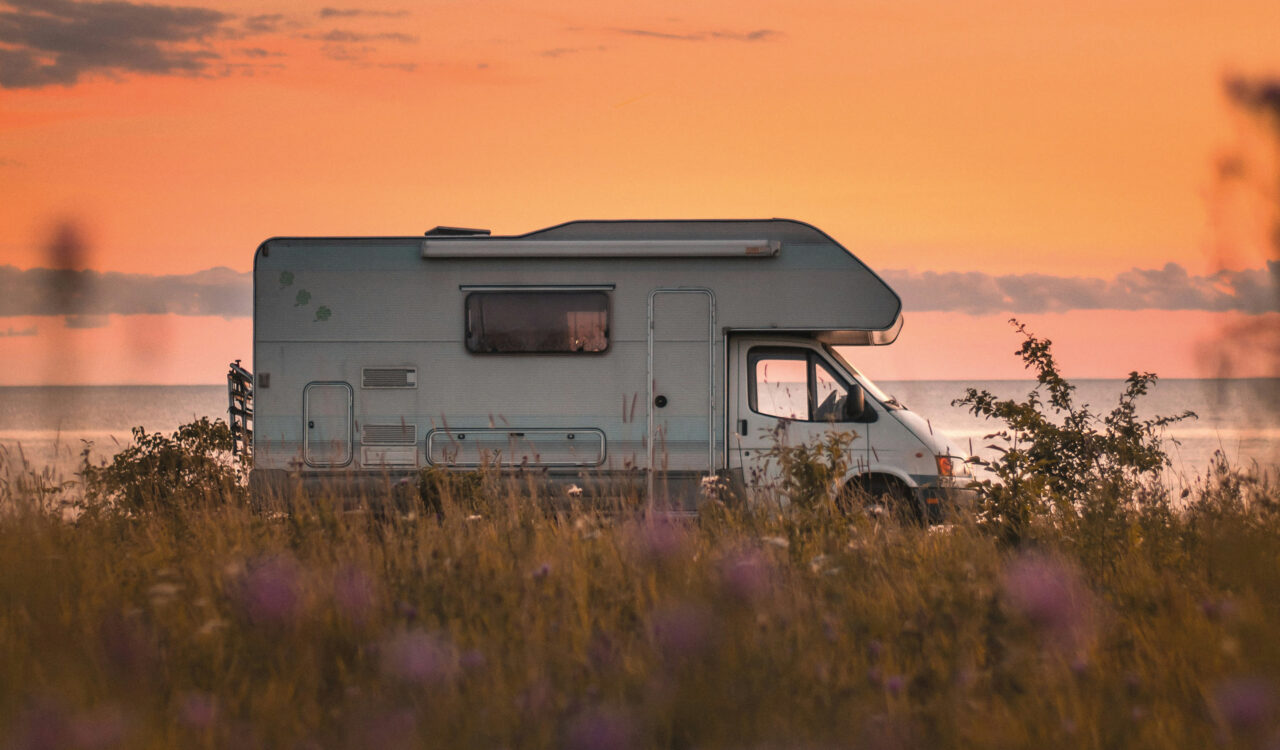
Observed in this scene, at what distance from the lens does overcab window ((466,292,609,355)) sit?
32.0 ft

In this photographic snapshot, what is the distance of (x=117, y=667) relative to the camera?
10.7 ft

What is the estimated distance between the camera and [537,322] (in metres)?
9.79

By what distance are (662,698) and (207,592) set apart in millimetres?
2316

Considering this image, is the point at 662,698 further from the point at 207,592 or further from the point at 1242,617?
the point at 207,592

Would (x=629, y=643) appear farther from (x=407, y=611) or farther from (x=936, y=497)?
(x=936, y=497)

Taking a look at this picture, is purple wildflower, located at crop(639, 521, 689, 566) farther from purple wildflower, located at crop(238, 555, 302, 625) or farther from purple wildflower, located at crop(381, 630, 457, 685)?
purple wildflower, located at crop(238, 555, 302, 625)

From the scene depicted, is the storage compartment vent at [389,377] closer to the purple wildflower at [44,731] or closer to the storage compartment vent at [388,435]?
the storage compartment vent at [388,435]

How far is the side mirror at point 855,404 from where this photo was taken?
Answer: 32.1 ft

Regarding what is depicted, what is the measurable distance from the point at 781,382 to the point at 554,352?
2.03m

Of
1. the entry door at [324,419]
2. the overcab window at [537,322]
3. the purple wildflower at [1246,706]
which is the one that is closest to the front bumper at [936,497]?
the overcab window at [537,322]

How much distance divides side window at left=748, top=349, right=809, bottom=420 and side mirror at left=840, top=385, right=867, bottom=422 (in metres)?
0.36

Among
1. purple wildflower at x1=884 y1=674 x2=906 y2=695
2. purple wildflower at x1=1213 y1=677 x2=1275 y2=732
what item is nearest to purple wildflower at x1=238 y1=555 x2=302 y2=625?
purple wildflower at x1=884 y1=674 x2=906 y2=695

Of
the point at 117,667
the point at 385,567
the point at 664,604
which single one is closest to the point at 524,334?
the point at 385,567

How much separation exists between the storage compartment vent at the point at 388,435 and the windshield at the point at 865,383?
373 centimetres
